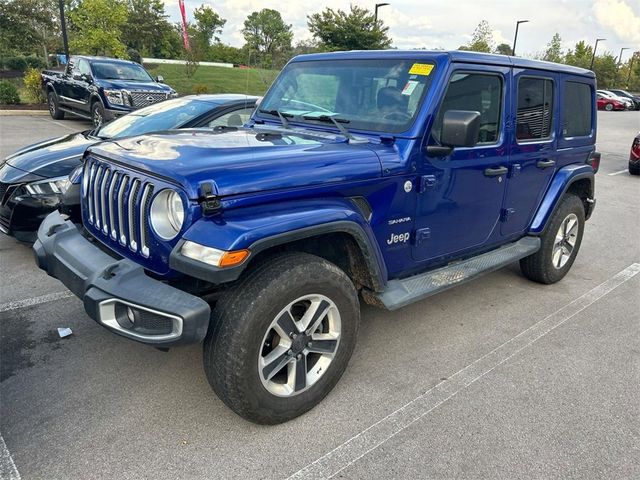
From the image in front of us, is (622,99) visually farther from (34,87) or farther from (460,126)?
(460,126)

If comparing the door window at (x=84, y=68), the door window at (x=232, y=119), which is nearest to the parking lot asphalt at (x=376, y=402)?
the door window at (x=232, y=119)

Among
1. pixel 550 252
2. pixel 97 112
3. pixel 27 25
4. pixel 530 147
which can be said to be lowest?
pixel 550 252

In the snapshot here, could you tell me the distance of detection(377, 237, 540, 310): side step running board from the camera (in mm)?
3078

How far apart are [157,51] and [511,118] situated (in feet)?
221

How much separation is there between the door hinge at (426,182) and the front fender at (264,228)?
0.58m

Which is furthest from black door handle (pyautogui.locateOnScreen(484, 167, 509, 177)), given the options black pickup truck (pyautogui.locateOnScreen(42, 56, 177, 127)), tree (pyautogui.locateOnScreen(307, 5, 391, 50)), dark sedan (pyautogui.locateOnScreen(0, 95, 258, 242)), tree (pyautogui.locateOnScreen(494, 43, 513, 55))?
tree (pyautogui.locateOnScreen(494, 43, 513, 55))

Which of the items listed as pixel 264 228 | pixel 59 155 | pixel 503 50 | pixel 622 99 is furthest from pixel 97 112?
pixel 503 50

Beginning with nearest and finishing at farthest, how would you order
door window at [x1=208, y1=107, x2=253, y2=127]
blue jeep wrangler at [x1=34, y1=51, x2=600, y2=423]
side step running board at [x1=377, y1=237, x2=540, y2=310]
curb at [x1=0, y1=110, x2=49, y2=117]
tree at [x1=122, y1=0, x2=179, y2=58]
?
blue jeep wrangler at [x1=34, y1=51, x2=600, y2=423] → side step running board at [x1=377, y1=237, x2=540, y2=310] → door window at [x1=208, y1=107, x2=253, y2=127] → curb at [x1=0, y1=110, x2=49, y2=117] → tree at [x1=122, y1=0, x2=179, y2=58]

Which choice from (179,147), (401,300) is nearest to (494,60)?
(401,300)

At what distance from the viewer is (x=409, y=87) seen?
10.6 feet

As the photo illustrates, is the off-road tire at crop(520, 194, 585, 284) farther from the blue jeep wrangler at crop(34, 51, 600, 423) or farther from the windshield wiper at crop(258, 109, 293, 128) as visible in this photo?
the windshield wiper at crop(258, 109, 293, 128)

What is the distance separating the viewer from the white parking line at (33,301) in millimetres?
3846

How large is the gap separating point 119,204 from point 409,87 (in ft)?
6.28

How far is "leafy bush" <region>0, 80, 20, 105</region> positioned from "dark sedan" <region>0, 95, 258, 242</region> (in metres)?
14.6
